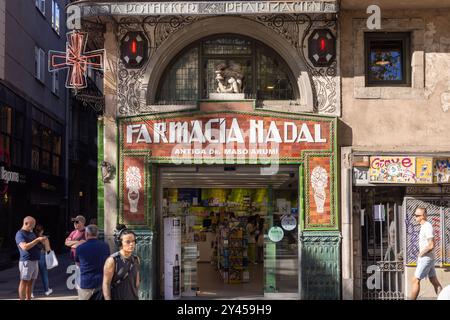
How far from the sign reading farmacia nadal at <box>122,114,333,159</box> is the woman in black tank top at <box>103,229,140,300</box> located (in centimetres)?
577

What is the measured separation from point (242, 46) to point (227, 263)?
582 cm

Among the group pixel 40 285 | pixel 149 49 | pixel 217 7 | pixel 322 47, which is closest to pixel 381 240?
pixel 322 47

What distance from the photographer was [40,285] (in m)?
17.4

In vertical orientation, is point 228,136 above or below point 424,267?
above

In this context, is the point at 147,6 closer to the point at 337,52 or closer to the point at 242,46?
the point at 242,46

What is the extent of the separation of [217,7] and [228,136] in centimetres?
261

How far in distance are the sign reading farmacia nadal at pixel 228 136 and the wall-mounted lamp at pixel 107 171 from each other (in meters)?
0.52

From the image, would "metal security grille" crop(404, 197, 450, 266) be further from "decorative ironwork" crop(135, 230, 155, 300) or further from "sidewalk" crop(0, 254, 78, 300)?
"sidewalk" crop(0, 254, 78, 300)

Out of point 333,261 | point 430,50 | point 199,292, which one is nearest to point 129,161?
point 199,292

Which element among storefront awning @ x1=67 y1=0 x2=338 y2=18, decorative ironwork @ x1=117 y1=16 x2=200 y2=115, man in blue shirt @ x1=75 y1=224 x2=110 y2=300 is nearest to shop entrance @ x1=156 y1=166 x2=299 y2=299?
decorative ironwork @ x1=117 y1=16 x2=200 y2=115

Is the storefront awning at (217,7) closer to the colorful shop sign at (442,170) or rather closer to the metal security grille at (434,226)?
the colorful shop sign at (442,170)

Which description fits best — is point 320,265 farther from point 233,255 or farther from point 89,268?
point 89,268

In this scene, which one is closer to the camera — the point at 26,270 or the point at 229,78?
the point at 26,270

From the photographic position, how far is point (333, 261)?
45.5 ft
